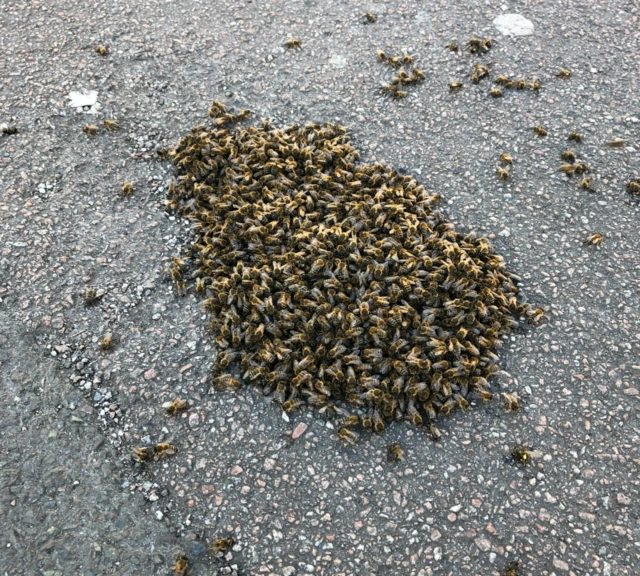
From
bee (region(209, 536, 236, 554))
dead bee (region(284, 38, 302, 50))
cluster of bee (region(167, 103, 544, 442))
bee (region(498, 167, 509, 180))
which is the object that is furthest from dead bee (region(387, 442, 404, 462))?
dead bee (region(284, 38, 302, 50))

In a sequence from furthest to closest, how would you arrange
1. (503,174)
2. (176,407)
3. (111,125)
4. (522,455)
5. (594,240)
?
(111,125) < (503,174) < (594,240) < (176,407) < (522,455)

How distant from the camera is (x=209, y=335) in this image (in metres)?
5.34

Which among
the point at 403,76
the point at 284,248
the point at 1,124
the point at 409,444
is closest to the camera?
the point at 409,444

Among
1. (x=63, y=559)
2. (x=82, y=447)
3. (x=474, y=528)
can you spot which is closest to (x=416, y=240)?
(x=474, y=528)

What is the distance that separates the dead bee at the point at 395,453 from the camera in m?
4.65

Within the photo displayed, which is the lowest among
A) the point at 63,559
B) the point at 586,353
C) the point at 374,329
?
the point at 63,559

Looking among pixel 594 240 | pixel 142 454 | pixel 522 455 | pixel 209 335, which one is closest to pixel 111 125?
pixel 209 335

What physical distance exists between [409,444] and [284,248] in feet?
7.20

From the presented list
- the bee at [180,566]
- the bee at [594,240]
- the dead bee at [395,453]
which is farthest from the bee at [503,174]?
the bee at [180,566]

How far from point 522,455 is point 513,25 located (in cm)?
639

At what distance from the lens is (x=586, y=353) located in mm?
5238

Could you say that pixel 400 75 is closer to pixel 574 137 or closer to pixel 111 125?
pixel 574 137

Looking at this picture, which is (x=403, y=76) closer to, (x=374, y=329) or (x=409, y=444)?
(x=374, y=329)

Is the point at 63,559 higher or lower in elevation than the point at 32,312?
lower
